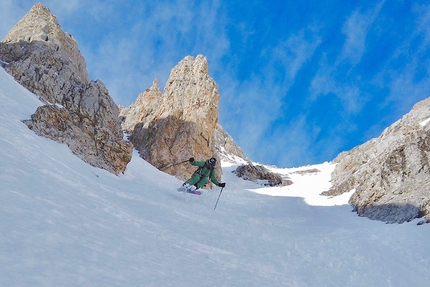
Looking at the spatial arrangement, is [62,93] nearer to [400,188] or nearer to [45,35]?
[45,35]

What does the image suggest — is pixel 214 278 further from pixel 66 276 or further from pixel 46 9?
pixel 46 9

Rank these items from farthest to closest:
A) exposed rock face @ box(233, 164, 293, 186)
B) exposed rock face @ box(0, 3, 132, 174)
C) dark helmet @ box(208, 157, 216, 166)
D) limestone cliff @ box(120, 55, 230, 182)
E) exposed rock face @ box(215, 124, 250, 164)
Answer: exposed rock face @ box(215, 124, 250, 164), exposed rock face @ box(233, 164, 293, 186), limestone cliff @ box(120, 55, 230, 182), exposed rock face @ box(0, 3, 132, 174), dark helmet @ box(208, 157, 216, 166)

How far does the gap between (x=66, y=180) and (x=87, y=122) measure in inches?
612

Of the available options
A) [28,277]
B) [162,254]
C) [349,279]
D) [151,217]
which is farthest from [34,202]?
[349,279]

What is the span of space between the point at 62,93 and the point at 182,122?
19.6 meters

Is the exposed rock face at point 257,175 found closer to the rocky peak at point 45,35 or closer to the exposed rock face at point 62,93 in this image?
the exposed rock face at point 62,93

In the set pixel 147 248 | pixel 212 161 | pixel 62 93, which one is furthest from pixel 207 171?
pixel 62 93

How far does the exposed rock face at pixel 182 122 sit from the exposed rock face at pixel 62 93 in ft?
30.6

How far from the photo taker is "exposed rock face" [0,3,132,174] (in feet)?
70.1

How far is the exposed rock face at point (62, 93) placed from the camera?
21.4 m

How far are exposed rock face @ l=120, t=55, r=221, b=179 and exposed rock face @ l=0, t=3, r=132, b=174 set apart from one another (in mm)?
9333

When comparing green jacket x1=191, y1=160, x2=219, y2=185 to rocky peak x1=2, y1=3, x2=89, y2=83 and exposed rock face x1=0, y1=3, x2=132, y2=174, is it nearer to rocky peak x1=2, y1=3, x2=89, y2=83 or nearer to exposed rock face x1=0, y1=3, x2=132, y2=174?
exposed rock face x1=0, y1=3, x2=132, y2=174

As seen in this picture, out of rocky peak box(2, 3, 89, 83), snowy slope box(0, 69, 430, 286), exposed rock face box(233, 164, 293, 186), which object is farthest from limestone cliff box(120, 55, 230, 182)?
snowy slope box(0, 69, 430, 286)

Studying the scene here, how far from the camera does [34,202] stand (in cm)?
649
